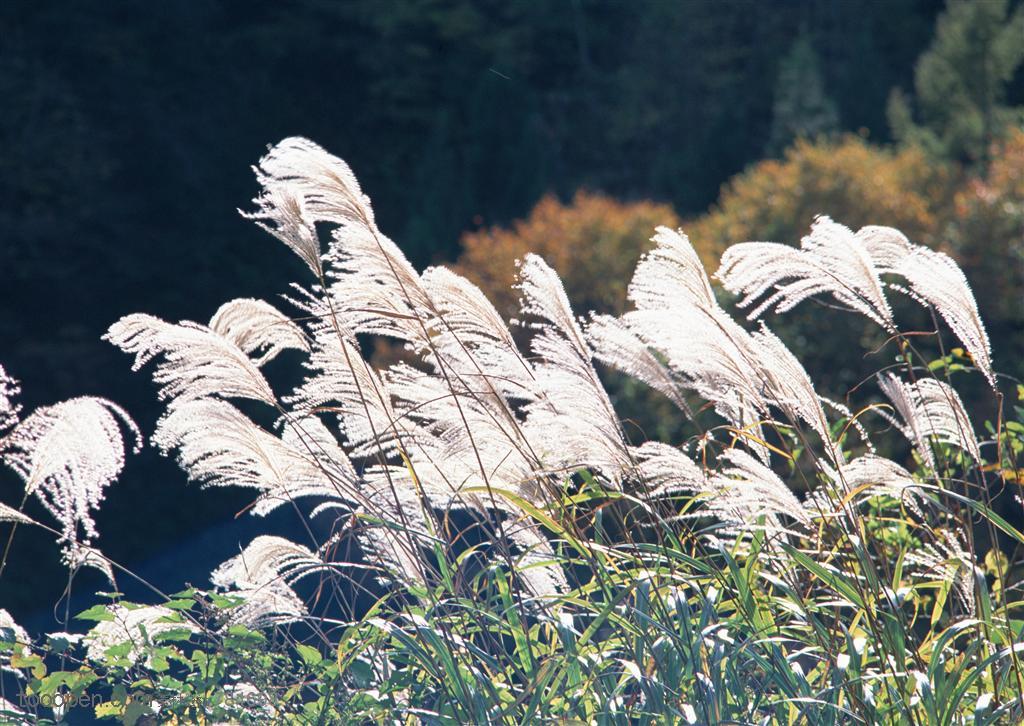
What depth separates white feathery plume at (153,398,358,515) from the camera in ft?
8.70

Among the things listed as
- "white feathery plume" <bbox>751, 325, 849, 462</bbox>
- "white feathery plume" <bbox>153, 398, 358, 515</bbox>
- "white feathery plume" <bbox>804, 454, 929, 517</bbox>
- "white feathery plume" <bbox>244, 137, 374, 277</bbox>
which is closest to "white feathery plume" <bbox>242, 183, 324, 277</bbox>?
"white feathery plume" <bbox>244, 137, 374, 277</bbox>

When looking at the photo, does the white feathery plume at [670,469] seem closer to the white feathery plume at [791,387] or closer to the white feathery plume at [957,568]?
the white feathery plume at [791,387]

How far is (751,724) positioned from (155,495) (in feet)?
33.8

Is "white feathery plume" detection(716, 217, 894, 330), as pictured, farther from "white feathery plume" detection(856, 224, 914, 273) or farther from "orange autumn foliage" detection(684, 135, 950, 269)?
"orange autumn foliage" detection(684, 135, 950, 269)

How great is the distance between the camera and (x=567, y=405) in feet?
8.57

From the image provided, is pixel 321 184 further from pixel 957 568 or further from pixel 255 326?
pixel 957 568

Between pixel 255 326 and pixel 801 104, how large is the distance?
805 inches

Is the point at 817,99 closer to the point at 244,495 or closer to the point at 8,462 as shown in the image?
the point at 244,495

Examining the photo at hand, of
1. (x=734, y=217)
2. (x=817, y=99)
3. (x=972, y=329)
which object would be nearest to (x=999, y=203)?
(x=734, y=217)

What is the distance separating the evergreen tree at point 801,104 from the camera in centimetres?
2145

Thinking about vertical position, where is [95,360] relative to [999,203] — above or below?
below

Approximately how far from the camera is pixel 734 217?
959cm

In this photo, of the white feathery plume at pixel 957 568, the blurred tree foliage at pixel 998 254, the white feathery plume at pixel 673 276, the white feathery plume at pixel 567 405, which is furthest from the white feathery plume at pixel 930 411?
the blurred tree foliage at pixel 998 254

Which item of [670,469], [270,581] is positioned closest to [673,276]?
[670,469]
